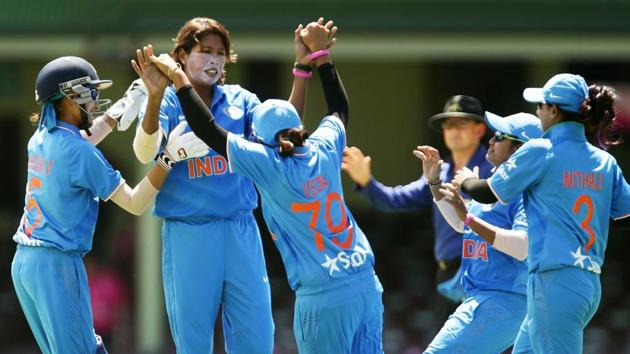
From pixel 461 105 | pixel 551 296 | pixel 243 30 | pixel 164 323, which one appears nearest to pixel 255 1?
pixel 243 30

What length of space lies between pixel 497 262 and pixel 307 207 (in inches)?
47.9

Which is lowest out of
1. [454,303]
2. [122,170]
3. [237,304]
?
[122,170]

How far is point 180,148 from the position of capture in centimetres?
558

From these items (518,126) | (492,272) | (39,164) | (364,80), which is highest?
(518,126)

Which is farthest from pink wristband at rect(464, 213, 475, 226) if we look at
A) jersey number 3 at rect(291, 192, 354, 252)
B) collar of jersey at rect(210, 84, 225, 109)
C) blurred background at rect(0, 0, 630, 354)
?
blurred background at rect(0, 0, 630, 354)

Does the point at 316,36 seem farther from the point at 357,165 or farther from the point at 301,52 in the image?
the point at 357,165

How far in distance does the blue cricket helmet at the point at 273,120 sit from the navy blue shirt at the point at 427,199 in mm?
1882

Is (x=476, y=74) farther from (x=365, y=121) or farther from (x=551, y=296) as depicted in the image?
(x=551, y=296)

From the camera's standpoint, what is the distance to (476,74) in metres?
14.6

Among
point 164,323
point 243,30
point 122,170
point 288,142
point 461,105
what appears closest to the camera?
point 288,142

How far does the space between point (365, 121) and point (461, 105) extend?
7762 mm

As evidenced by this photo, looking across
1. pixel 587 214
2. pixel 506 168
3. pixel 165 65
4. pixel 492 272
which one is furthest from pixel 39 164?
pixel 587 214

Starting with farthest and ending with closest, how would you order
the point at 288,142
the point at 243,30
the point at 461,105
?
1. the point at 243,30
2. the point at 461,105
3. the point at 288,142

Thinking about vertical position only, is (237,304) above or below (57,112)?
below
